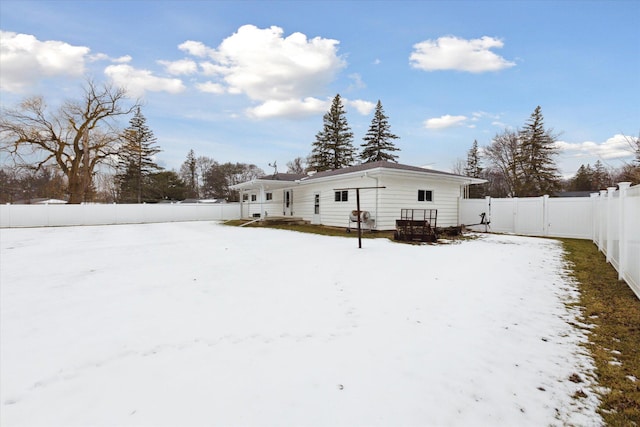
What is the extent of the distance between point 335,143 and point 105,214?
23863 mm

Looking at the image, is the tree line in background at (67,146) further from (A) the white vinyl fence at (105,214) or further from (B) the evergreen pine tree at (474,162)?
(B) the evergreen pine tree at (474,162)

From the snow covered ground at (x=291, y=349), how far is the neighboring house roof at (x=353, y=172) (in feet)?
26.7

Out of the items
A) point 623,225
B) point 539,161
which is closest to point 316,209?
point 623,225

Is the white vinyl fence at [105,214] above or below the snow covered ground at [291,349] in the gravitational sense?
above

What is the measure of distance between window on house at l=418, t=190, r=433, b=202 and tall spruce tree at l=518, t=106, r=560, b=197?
19.7 meters

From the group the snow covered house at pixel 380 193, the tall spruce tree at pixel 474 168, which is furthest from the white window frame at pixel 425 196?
the tall spruce tree at pixel 474 168

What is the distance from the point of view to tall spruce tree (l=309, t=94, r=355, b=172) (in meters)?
35.5

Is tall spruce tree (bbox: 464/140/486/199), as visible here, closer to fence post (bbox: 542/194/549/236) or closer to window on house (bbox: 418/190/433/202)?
window on house (bbox: 418/190/433/202)

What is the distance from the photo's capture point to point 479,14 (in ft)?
35.5

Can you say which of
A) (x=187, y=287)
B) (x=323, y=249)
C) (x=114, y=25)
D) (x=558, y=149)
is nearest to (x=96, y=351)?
(x=187, y=287)

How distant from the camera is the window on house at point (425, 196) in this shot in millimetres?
14569

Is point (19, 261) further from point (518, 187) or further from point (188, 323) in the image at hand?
point (518, 187)

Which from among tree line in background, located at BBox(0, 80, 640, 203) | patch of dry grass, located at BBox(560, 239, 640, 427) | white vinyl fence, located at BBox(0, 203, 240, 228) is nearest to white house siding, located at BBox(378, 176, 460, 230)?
tree line in background, located at BBox(0, 80, 640, 203)

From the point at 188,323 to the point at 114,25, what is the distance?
43.8 ft
